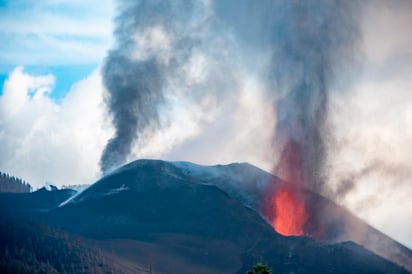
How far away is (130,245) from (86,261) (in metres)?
24.7

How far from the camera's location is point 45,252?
178125 millimetres

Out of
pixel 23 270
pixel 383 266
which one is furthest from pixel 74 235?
pixel 383 266

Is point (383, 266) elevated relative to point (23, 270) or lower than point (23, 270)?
elevated

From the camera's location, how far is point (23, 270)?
162 m

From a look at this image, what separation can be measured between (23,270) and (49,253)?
1655 centimetres

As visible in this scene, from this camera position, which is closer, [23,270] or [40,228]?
[23,270]

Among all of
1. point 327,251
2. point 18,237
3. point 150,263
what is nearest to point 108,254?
point 150,263

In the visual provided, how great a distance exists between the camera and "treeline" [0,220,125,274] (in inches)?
6575

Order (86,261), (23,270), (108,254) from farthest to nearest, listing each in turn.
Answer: (108,254), (86,261), (23,270)

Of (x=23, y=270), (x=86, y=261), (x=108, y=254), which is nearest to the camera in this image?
(x=23, y=270)

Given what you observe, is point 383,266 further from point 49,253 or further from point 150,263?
point 49,253

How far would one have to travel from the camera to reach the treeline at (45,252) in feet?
548

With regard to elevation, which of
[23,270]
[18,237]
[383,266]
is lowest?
[23,270]

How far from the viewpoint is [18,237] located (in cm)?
18638
